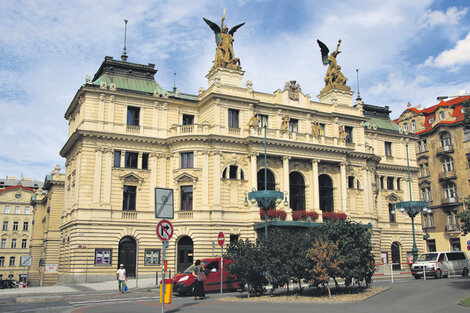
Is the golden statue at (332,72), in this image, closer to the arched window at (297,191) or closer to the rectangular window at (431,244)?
the arched window at (297,191)

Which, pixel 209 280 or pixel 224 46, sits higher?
pixel 224 46

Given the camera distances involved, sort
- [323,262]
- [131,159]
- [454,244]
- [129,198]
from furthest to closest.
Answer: [454,244], [131,159], [129,198], [323,262]

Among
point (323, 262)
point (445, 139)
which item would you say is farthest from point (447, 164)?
point (323, 262)

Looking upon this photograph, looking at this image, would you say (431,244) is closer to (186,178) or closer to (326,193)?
(326,193)

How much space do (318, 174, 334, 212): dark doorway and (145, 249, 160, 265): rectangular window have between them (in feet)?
56.8

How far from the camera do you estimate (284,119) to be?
1802 inches

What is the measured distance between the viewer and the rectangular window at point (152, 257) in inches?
1593

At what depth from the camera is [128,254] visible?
4031cm

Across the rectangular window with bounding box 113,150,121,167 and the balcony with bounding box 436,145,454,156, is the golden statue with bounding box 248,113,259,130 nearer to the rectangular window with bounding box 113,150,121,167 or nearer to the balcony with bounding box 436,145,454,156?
the rectangular window with bounding box 113,150,121,167

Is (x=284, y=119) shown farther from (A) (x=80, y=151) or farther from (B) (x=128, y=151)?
(A) (x=80, y=151)

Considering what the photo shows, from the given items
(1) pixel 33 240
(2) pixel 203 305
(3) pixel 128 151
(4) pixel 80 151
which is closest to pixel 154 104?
(3) pixel 128 151

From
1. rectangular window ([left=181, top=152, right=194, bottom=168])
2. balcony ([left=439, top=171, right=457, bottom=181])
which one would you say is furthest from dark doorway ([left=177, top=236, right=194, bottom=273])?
balcony ([left=439, top=171, right=457, bottom=181])

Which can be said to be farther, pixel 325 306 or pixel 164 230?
pixel 325 306

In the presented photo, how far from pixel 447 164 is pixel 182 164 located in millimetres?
38838
